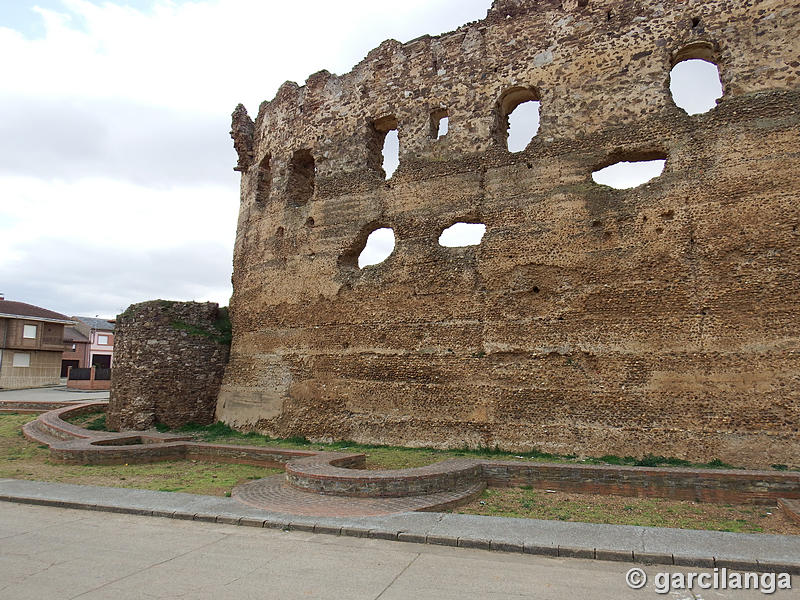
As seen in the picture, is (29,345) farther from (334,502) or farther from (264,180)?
(334,502)

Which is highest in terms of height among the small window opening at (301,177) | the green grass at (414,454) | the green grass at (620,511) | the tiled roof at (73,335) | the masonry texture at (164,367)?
the small window opening at (301,177)

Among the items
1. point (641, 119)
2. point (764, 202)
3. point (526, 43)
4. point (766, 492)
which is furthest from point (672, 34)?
point (766, 492)

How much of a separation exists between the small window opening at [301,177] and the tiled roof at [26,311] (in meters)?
27.5

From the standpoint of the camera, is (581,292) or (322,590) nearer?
(322,590)

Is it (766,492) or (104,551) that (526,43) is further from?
(104,551)

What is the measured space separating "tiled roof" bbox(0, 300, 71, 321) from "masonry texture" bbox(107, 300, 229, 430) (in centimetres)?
2436

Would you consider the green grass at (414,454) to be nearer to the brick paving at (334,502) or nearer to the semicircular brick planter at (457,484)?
the semicircular brick planter at (457,484)

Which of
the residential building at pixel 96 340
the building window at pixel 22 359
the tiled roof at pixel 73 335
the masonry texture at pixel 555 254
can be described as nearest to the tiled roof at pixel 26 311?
the building window at pixel 22 359

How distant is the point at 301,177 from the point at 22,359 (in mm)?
29062

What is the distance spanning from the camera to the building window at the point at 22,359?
3312cm

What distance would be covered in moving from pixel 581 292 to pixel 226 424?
1002cm

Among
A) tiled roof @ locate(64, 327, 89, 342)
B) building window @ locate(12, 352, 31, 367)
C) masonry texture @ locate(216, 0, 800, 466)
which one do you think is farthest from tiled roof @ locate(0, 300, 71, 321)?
masonry texture @ locate(216, 0, 800, 466)

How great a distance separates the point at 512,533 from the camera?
5.38 m

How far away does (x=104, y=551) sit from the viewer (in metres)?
4.95
